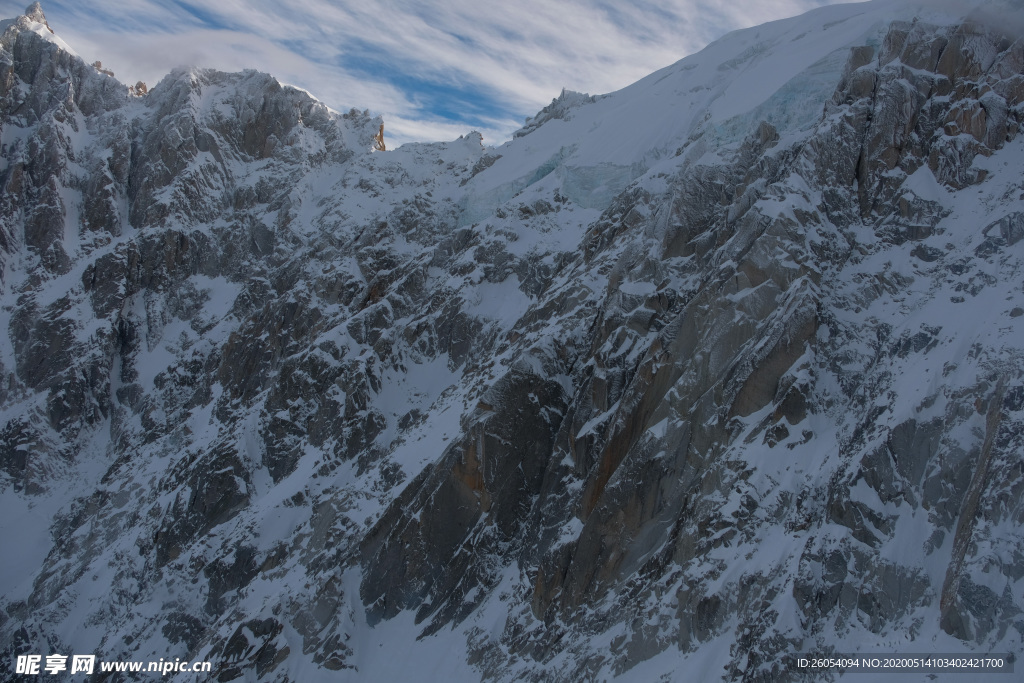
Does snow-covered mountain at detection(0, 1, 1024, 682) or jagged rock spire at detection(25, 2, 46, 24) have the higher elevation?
jagged rock spire at detection(25, 2, 46, 24)

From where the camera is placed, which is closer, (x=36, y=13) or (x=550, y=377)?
(x=550, y=377)

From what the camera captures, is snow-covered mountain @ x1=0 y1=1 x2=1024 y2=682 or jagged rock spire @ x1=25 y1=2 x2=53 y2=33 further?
jagged rock spire @ x1=25 y1=2 x2=53 y2=33

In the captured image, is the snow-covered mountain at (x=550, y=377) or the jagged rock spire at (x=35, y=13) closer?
the snow-covered mountain at (x=550, y=377)

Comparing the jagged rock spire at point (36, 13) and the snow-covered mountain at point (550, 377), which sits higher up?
the jagged rock spire at point (36, 13)

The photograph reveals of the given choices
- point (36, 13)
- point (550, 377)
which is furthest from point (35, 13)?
point (550, 377)

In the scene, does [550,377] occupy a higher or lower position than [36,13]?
lower

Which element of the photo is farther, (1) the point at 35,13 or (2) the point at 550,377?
(1) the point at 35,13

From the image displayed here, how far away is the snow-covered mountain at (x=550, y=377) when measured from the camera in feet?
141

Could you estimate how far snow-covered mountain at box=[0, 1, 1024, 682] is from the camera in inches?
1698

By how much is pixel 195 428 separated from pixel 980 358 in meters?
69.7

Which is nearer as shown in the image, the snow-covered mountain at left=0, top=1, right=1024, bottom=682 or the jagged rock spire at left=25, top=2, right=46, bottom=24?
the snow-covered mountain at left=0, top=1, right=1024, bottom=682

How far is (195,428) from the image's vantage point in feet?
283

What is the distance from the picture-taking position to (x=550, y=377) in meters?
65.4

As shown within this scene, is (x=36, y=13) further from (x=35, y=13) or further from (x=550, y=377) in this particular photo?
(x=550, y=377)
